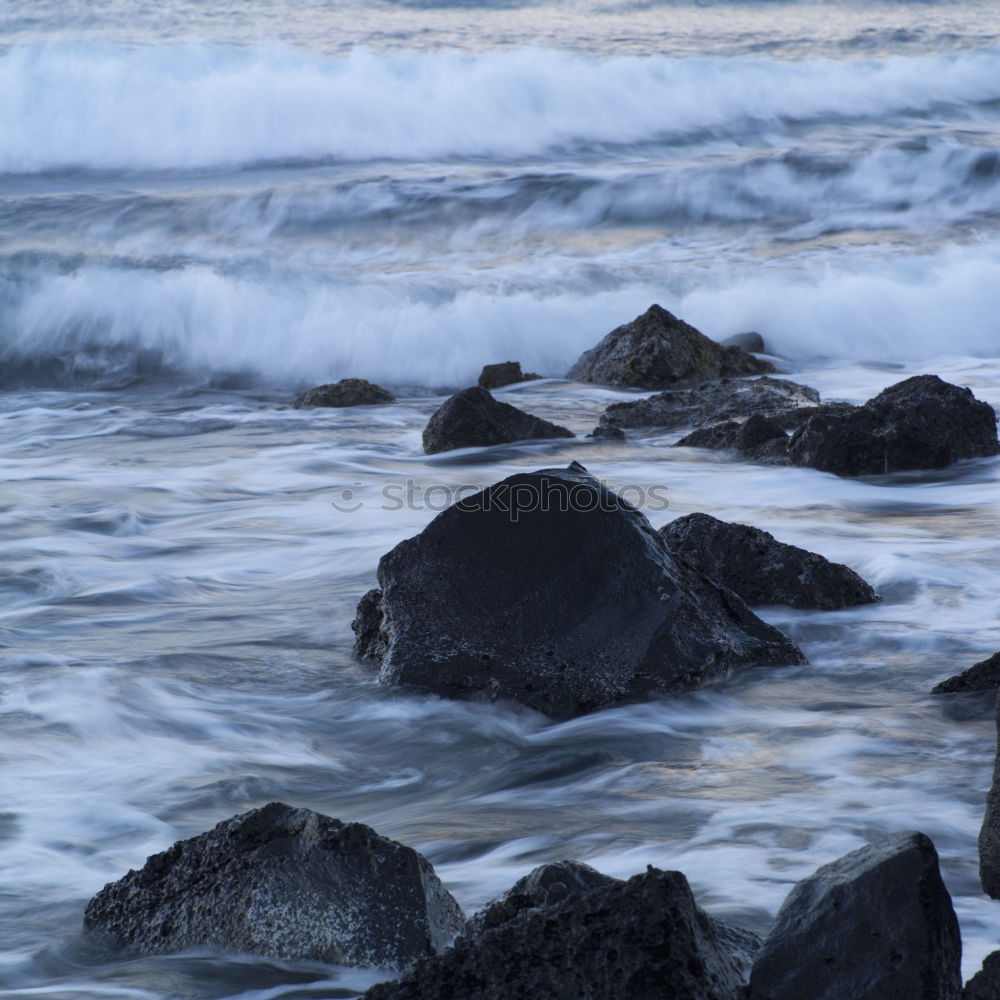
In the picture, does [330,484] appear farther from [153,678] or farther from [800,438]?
[153,678]

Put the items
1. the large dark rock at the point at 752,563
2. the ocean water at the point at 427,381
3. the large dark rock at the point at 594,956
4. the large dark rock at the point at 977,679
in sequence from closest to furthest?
the large dark rock at the point at 594,956 < the ocean water at the point at 427,381 < the large dark rock at the point at 977,679 < the large dark rock at the point at 752,563

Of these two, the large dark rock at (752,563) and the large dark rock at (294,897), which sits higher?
the large dark rock at (752,563)

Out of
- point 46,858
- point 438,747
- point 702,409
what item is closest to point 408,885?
point 46,858

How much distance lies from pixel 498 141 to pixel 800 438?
13.1 metres

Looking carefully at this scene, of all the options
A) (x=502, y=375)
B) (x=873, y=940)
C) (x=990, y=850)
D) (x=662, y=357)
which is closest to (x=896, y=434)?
(x=662, y=357)

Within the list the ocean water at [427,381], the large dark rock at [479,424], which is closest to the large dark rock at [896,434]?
the ocean water at [427,381]

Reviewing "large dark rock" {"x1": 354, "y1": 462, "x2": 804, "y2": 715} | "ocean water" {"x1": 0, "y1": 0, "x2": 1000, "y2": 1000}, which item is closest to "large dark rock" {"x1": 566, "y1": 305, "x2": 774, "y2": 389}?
"ocean water" {"x1": 0, "y1": 0, "x2": 1000, "y2": 1000}

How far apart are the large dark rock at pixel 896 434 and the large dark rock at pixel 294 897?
4.23m

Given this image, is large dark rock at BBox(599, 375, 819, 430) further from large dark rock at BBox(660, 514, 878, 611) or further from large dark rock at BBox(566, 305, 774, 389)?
large dark rock at BBox(660, 514, 878, 611)

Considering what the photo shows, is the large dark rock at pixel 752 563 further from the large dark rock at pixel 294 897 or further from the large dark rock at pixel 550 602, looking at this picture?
the large dark rock at pixel 294 897

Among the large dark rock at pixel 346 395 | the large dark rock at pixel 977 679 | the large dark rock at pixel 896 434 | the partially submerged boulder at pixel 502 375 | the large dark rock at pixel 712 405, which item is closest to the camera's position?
the large dark rock at pixel 977 679

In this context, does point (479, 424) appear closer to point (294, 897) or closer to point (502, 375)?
point (502, 375)

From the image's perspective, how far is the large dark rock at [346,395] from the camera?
28.9 feet

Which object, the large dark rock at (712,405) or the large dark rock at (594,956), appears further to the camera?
the large dark rock at (712,405)
